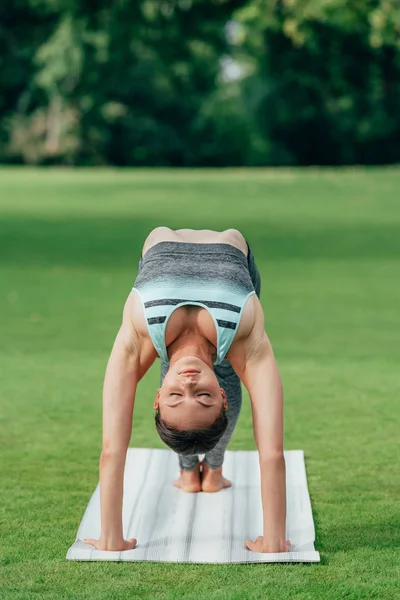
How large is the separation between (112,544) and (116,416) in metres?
0.54

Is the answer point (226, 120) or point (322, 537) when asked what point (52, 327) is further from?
point (226, 120)

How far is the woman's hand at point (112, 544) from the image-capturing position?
4.79m

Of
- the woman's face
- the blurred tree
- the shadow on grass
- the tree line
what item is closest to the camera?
the woman's face

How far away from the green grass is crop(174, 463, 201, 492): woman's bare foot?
0.47 meters

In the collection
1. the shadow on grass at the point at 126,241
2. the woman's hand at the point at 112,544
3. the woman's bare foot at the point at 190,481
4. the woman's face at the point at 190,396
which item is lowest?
the woman's hand at the point at 112,544

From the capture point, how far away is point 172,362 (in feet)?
14.9

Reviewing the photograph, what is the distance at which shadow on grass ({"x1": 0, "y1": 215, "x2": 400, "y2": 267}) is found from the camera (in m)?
17.8

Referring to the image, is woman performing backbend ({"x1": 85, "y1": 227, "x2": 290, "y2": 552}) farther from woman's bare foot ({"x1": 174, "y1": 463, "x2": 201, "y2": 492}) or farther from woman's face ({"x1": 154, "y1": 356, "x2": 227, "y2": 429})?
woman's bare foot ({"x1": 174, "y1": 463, "x2": 201, "y2": 492})

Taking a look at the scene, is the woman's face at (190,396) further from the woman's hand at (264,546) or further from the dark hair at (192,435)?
the woman's hand at (264,546)

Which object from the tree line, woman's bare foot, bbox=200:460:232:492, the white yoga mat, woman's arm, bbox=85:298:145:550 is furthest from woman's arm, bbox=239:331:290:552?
the tree line

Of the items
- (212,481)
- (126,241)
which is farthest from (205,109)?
(212,481)

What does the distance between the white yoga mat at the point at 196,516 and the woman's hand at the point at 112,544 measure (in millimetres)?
30

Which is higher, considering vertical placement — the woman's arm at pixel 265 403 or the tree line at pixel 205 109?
the tree line at pixel 205 109

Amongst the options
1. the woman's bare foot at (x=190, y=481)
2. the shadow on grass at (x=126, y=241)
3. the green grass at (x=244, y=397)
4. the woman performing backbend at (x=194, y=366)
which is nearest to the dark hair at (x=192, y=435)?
the woman performing backbend at (x=194, y=366)
